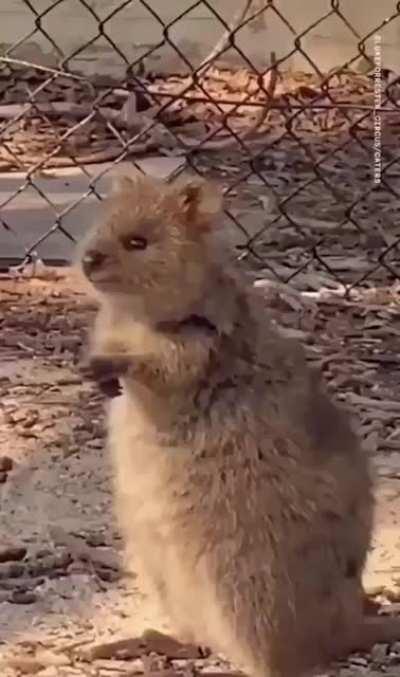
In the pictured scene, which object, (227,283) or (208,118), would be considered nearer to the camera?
(227,283)

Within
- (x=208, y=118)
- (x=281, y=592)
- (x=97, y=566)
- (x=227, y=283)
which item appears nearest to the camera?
(x=281, y=592)

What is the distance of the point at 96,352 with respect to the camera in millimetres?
2920

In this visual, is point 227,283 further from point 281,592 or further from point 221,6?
point 221,6

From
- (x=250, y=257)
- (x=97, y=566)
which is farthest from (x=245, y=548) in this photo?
(x=250, y=257)

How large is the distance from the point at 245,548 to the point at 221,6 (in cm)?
512

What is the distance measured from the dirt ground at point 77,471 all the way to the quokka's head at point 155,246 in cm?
48

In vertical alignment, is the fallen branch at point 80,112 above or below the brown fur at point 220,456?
above

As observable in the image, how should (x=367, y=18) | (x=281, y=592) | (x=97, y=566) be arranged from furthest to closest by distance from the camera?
(x=367, y=18) < (x=97, y=566) < (x=281, y=592)

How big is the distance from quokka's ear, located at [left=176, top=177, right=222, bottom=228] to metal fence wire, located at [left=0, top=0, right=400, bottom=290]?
137cm

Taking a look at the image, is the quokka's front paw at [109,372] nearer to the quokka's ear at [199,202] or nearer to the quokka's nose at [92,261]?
the quokka's nose at [92,261]

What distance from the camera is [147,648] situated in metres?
2.85

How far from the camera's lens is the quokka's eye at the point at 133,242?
2871 millimetres

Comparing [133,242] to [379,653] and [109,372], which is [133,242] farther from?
[379,653]

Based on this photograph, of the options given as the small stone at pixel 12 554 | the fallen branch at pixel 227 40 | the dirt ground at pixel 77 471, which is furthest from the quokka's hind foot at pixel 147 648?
the fallen branch at pixel 227 40
